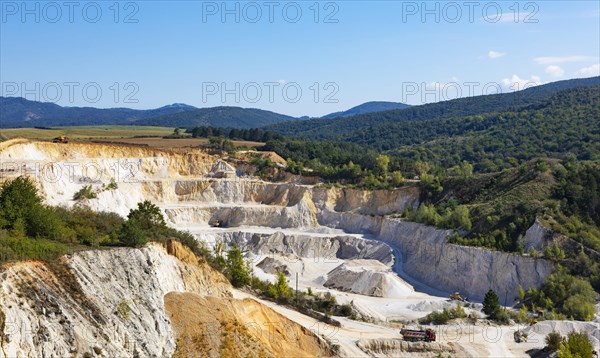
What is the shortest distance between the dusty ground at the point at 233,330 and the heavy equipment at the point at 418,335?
5.89m

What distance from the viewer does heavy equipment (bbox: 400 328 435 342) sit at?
1714 inches

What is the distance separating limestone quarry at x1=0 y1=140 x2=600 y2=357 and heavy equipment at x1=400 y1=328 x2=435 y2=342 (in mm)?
762

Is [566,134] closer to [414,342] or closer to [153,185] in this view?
[153,185]

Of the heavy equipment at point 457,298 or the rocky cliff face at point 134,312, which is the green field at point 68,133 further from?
the rocky cliff face at point 134,312

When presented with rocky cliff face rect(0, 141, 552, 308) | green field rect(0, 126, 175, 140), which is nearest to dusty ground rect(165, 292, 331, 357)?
rocky cliff face rect(0, 141, 552, 308)

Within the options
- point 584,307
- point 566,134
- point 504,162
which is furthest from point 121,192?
point 566,134

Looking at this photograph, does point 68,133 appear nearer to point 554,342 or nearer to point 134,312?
point 134,312

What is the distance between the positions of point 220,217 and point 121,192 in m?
12.6

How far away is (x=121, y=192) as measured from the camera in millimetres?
77812

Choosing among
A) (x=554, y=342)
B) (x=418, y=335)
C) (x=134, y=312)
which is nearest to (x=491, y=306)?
(x=554, y=342)

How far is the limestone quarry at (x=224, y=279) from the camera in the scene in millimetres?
30969

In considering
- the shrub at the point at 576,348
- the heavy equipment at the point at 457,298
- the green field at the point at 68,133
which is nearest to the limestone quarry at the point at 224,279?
the heavy equipment at the point at 457,298

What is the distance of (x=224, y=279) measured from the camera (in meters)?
42.7

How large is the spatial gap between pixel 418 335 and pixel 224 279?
11758 millimetres
